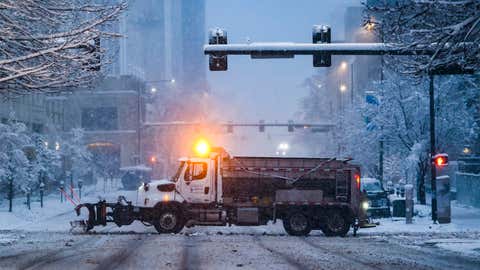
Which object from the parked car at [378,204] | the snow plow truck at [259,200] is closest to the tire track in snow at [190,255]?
the snow plow truck at [259,200]

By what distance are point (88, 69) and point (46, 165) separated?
26.2 metres

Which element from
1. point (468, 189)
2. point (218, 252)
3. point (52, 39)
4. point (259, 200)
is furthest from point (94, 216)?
point (468, 189)

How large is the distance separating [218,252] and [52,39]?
6.68 meters

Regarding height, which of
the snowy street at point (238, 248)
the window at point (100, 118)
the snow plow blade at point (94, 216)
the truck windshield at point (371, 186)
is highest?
the window at point (100, 118)

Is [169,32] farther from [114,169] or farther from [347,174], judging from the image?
[347,174]

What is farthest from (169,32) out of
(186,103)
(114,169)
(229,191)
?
(229,191)

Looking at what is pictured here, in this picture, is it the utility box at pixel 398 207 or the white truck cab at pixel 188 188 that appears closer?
the white truck cab at pixel 188 188

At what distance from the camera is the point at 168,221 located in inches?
800

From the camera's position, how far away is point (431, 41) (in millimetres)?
13844

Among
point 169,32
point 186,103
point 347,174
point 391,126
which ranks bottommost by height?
point 347,174

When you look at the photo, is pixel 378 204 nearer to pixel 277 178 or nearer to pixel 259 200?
pixel 277 178

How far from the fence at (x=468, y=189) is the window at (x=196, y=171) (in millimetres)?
18883

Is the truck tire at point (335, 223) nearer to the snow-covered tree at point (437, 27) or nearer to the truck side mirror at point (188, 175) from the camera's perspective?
the truck side mirror at point (188, 175)

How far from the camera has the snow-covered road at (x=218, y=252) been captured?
42.3 ft
